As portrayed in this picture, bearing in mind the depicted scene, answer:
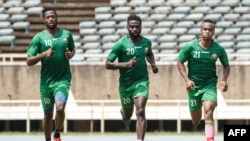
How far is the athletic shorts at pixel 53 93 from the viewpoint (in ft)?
60.3

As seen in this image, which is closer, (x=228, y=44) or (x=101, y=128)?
(x=101, y=128)

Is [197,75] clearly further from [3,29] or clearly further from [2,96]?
[3,29]

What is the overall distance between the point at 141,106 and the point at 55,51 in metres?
1.74

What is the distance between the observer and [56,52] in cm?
1848

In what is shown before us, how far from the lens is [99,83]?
1201 inches

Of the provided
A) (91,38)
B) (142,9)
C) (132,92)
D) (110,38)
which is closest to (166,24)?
(142,9)

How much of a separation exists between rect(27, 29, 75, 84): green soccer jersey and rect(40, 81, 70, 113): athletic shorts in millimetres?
112

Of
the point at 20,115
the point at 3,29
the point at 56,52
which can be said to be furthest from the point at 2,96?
the point at 56,52

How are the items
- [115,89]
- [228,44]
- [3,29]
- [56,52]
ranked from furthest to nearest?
[3,29] < [228,44] < [115,89] < [56,52]

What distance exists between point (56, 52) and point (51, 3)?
19.9m

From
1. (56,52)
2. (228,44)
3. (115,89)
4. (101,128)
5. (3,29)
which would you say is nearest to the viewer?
(56,52)

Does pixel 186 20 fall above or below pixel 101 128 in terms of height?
above

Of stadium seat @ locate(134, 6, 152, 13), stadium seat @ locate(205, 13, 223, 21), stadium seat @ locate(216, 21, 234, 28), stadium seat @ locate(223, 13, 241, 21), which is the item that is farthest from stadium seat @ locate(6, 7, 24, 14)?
stadium seat @ locate(223, 13, 241, 21)

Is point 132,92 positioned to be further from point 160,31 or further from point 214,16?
point 214,16
